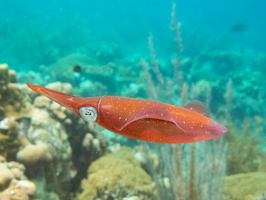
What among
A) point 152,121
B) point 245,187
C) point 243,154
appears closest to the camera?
point 152,121

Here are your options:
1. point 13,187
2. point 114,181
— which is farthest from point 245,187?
point 13,187

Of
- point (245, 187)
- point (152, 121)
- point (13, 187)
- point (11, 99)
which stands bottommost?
point (13, 187)

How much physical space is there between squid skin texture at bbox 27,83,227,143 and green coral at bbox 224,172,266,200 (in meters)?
3.07

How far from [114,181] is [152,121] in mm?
3327

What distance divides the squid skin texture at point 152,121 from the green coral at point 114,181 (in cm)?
327

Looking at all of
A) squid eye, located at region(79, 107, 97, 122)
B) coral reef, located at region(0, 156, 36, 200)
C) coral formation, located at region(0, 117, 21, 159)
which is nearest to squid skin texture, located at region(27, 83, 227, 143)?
squid eye, located at region(79, 107, 97, 122)

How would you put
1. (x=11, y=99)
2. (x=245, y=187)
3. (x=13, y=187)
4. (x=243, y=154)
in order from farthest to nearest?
(x=243, y=154)
(x=11, y=99)
(x=245, y=187)
(x=13, y=187)

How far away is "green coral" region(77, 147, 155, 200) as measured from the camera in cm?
375

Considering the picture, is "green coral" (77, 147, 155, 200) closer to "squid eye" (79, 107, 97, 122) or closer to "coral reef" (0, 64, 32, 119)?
"coral reef" (0, 64, 32, 119)

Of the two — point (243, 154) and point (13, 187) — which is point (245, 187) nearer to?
point (243, 154)

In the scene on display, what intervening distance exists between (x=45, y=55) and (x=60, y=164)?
69.0 feet

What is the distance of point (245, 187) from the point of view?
11.5 ft

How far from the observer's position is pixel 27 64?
20.8 m

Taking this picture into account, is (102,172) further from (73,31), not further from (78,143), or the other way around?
(73,31)
